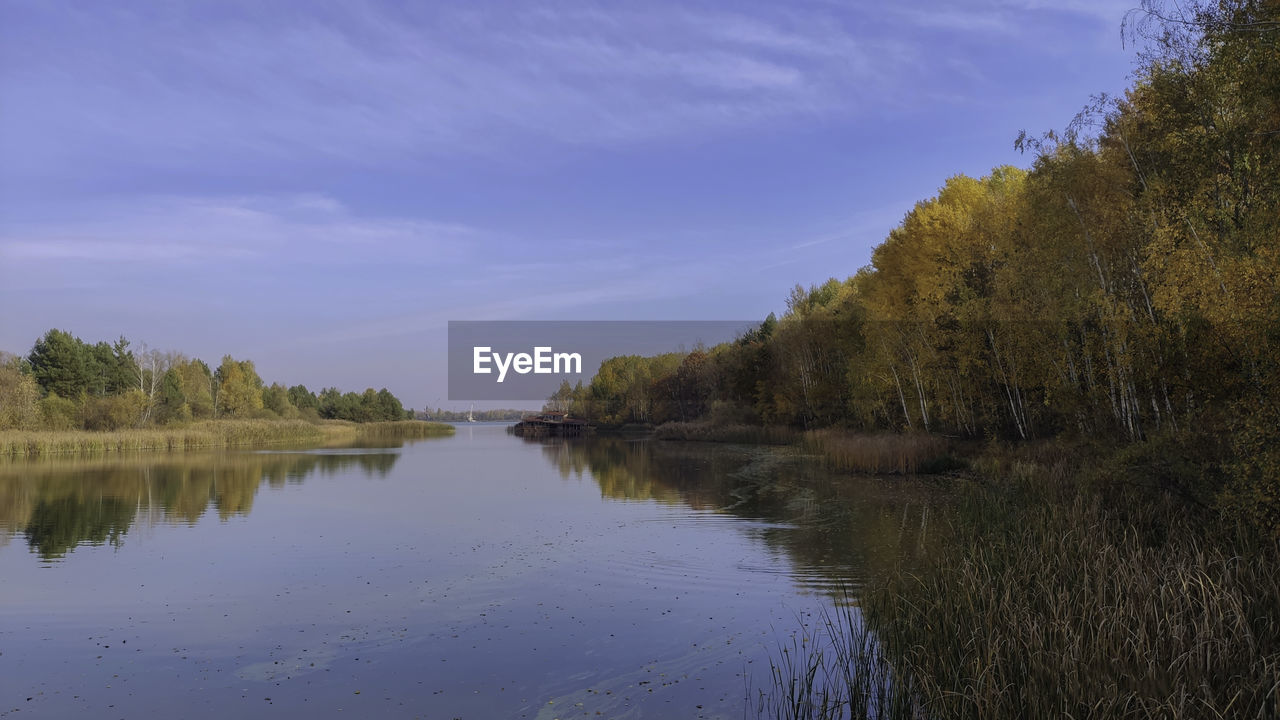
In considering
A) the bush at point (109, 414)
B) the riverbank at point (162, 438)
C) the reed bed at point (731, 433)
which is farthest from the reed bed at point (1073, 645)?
the bush at point (109, 414)

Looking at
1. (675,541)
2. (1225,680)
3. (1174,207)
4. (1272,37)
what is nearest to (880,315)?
(1174,207)

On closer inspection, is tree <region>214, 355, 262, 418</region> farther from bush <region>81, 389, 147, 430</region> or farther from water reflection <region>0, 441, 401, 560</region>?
water reflection <region>0, 441, 401, 560</region>

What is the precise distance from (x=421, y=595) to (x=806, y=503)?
569 inches

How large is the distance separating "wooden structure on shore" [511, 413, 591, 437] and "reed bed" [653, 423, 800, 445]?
3789cm

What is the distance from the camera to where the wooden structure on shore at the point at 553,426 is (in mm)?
118375

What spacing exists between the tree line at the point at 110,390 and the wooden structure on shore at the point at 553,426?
3922cm

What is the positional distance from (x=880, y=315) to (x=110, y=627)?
34.5 meters

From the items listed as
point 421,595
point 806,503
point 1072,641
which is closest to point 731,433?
point 806,503

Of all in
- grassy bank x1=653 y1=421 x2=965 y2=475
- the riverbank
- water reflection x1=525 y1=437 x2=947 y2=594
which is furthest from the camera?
the riverbank

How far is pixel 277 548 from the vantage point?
18188mm

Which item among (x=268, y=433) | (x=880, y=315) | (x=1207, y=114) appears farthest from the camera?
(x=268, y=433)

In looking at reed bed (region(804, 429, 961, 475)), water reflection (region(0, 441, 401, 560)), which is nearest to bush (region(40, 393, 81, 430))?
water reflection (region(0, 441, 401, 560))

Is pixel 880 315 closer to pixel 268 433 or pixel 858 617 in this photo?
pixel 858 617

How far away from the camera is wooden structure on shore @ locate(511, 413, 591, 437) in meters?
118
